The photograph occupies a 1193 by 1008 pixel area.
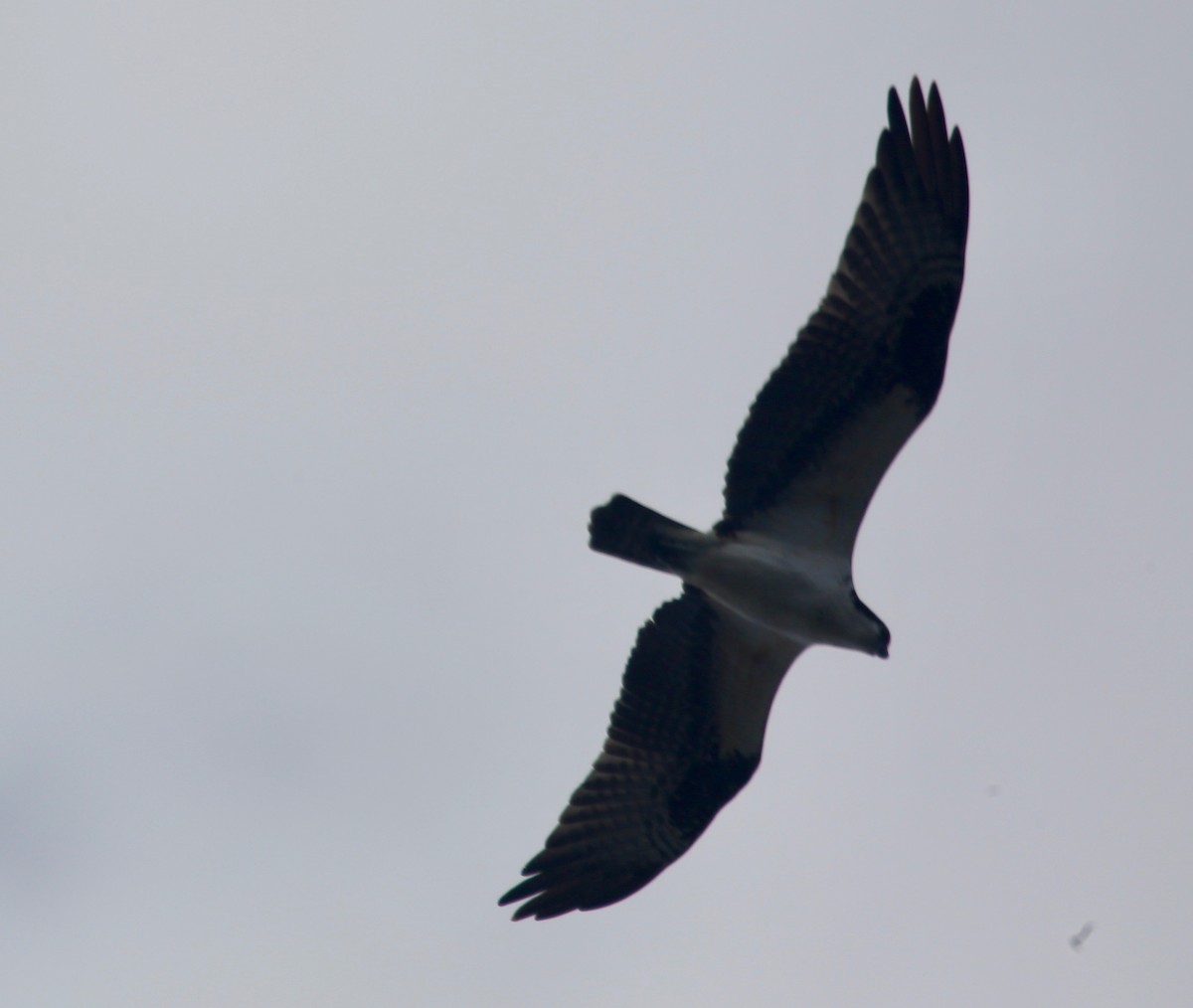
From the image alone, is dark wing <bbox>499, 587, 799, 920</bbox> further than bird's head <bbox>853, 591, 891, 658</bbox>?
Yes

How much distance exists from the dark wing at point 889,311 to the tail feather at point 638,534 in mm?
824

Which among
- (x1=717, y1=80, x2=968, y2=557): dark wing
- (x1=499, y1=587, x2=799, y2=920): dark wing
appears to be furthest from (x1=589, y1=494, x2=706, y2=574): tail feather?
(x1=717, y1=80, x2=968, y2=557): dark wing

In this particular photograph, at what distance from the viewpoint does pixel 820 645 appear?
960cm

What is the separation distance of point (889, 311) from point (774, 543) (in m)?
1.61

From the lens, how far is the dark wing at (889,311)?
8.79 m

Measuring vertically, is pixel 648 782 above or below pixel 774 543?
below

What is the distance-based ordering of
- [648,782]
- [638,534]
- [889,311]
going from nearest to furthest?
[889,311] < [638,534] < [648,782]

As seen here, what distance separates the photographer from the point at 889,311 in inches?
348

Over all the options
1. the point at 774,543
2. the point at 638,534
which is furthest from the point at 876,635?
the point at 638,534

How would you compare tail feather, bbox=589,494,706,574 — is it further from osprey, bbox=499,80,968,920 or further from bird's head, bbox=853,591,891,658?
bird's head, bbox=853,591,891,658

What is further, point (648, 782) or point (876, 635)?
point (648, 782)

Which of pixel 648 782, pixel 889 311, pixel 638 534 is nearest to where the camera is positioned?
pixel 889 311

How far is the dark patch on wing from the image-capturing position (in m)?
9.90

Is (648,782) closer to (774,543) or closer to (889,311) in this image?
(774,543)
